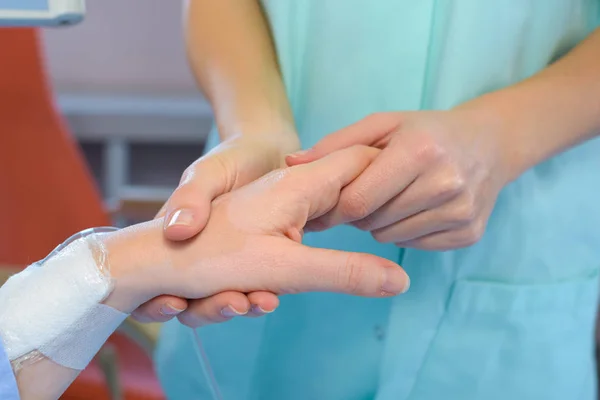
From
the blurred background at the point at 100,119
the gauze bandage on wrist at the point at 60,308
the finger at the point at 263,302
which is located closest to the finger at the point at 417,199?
the finger at the point at 263,302

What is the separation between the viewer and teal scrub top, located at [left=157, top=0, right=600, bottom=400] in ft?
1.96

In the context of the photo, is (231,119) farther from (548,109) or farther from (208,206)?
(548,109)

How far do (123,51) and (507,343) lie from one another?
139 cm

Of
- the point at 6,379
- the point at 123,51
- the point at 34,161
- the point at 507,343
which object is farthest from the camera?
the point at 123,51

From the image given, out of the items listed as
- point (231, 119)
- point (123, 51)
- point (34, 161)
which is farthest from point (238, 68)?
point (123, 51)

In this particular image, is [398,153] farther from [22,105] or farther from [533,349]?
[22,105]

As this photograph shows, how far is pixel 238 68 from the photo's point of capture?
664 millimetres

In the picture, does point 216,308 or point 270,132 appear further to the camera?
point 270,132

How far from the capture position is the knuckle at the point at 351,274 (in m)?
0.50

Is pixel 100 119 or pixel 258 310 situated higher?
pixel 258 310

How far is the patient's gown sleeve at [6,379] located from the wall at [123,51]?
4.37 ft

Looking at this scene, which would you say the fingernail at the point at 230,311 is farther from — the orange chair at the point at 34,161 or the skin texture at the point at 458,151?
the orange chair at the point at 34,161

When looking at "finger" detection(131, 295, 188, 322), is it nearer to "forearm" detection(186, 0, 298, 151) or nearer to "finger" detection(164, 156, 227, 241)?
"finger" detection(164, 156, 227, 241)

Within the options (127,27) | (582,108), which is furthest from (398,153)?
(127,27)
